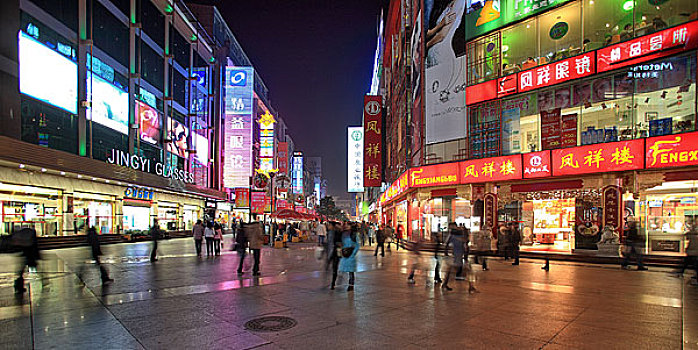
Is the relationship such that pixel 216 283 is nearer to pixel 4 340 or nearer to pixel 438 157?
pixel 4 340

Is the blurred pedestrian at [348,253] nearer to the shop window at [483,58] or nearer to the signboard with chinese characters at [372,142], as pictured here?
the shop window at [483,58]

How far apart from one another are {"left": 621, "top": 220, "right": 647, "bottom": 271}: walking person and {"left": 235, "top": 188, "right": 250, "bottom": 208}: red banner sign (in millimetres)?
37410

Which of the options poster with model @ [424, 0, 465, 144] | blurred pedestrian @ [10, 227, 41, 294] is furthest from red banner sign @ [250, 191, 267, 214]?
blurred pedestrian @ [10, 227, 41, 294]

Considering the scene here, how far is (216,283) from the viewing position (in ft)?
35.3

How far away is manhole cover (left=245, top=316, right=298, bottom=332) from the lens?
6309 mm

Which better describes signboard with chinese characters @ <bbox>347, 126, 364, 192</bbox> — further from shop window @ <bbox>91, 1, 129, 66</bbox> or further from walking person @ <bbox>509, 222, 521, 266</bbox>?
walking person @ <bbox>509, 222, 521, 266</bbox>

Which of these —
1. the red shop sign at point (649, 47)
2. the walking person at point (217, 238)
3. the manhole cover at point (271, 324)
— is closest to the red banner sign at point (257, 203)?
the walking person at point (217, 238)

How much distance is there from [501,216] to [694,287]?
15954 millimetres

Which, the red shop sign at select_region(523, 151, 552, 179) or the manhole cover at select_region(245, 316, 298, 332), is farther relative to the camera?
the red shop sign at select_region(523, 151, 552, 179)

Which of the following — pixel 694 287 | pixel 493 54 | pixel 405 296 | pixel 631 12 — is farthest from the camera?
pixel 493 54

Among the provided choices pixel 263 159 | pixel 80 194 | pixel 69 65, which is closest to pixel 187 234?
pixel 263 159

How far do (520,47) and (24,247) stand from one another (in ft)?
83.6

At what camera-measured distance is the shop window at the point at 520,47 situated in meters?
24.1

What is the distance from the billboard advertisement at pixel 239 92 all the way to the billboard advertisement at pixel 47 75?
22061 mm
